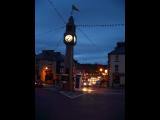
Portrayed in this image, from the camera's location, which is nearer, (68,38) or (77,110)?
(77,110)

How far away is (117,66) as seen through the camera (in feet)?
202

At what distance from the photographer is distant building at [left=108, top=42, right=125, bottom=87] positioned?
2361 inches

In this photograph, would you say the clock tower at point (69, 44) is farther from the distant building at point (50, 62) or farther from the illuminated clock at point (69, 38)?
the distant building at point (50, 62)

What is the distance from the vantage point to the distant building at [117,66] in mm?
59969

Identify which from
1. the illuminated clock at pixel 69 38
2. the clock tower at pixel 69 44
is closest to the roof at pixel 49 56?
the clock tower at pixel 69 44

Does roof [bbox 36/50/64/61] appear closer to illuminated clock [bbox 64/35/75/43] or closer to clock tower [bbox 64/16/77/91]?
clock tower [bbox 64/16/77/91]

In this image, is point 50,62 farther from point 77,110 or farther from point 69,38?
point 77,110

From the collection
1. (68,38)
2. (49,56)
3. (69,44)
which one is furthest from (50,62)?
(68,38)
